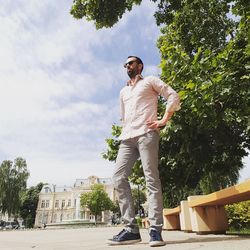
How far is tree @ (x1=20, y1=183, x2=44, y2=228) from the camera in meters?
86.8

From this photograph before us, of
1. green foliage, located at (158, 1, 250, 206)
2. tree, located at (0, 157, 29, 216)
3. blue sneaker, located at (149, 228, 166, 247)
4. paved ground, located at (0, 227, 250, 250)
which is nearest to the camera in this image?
paved ground, located at (0, 227, 250, 250)

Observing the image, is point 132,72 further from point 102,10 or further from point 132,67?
point 102,10

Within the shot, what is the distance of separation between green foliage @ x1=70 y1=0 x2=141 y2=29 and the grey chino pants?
20.8 feet

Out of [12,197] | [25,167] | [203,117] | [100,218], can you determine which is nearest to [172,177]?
[203,117]

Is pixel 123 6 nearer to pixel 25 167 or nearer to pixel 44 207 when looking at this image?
pixel 25 167

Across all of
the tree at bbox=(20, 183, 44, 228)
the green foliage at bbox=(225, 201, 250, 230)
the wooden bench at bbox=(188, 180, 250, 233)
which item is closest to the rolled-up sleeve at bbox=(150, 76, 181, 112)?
the wooden bench at bbox=(188, 180, 250, 233)

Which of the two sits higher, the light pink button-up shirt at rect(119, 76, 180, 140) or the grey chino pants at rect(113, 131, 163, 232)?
the light pink button-up shirt at rect(119, 76, 180, 140)

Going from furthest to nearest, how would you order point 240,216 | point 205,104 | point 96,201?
point 96,201 < point 240,216 < point 205,104

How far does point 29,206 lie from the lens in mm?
90500

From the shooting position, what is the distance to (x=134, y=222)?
3475 mm

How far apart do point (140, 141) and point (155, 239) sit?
3.69 ft

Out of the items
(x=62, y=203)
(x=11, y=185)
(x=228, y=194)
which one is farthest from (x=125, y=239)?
(x=62, y=203)

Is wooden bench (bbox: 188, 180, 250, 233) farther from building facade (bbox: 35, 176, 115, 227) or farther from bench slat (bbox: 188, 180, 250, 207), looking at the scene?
building facade (bbox: 35, 176, 115, 227)

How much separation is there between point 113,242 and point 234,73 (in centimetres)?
593
